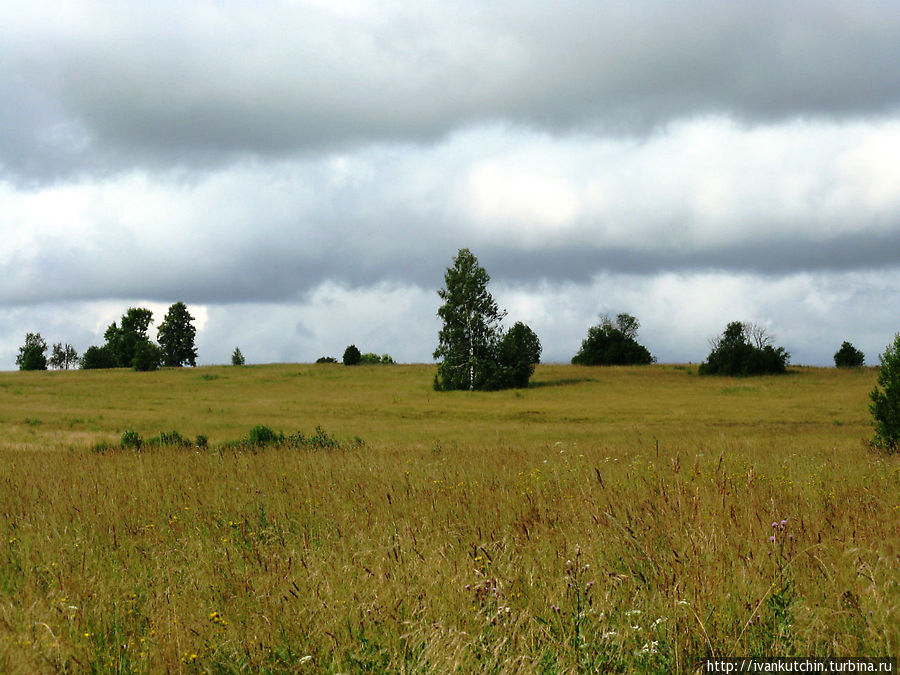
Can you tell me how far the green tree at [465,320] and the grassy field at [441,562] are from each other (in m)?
49.5

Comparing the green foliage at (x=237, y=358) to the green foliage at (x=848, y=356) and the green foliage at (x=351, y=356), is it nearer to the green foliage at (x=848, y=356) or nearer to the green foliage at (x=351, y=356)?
the green foliage at (x=351, y=356)

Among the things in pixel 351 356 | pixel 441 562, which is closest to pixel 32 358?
pixel 351 356

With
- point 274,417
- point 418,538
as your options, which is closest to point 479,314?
point 274,417

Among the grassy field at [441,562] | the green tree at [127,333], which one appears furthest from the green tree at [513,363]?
the green tree at [127,333]

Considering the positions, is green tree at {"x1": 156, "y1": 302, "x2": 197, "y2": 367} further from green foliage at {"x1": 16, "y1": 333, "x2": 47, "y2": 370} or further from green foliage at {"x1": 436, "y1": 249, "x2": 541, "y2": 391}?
green foliage at {"x1": 436, "y1": 249, "x2": 541, "y2": 391}

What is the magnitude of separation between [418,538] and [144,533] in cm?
345

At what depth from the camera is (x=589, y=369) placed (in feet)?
264

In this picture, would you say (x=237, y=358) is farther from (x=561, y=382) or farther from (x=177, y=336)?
(x=561, y=382)

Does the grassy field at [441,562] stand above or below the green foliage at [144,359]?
below

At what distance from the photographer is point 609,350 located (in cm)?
9906

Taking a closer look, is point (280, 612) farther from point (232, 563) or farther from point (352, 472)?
point (352, 472)

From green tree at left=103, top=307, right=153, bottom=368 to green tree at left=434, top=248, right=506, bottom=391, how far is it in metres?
71.5

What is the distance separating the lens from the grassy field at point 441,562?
3889 mm

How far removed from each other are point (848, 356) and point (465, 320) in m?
63.9
